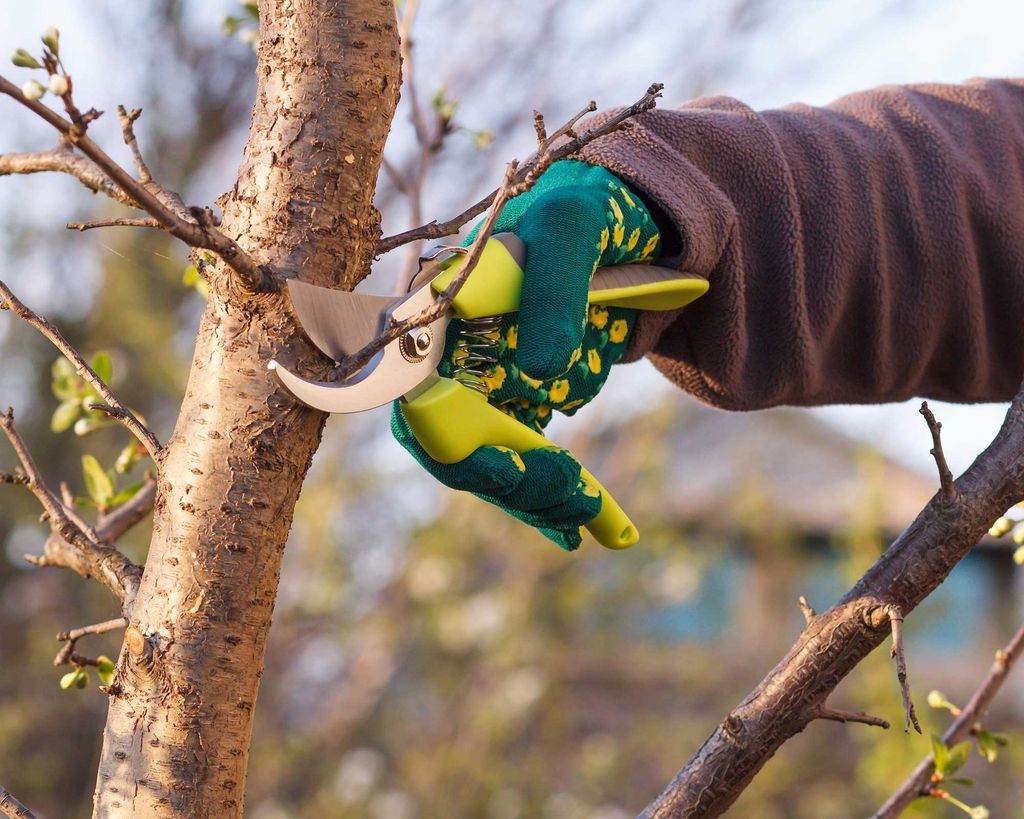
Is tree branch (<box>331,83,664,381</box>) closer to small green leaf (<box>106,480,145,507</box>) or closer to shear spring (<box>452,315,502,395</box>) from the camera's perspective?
shear spring (<box>452,315,502,395</box>)

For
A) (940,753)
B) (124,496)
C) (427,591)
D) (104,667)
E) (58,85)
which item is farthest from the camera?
(427,591)

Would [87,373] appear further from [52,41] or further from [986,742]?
[986,742]

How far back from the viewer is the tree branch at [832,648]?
0.83 metres

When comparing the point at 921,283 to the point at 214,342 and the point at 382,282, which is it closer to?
the point at 214,342

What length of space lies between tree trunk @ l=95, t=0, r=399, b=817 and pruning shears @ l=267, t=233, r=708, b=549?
1.1 inches

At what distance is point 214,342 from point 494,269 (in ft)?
0.73

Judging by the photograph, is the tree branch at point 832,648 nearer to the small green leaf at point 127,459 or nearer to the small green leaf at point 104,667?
the small green leaf at point 104,667

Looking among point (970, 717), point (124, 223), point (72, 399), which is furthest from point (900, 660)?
point (72, 399)

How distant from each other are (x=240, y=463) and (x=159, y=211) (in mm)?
190

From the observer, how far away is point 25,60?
763mm

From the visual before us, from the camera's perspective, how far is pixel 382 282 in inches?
161

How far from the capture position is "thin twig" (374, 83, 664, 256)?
0.76m

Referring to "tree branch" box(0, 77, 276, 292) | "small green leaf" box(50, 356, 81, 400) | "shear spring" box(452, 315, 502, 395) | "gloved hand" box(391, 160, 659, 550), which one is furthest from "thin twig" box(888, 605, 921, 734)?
"small green leaf" box(50, 356, 81, 400)

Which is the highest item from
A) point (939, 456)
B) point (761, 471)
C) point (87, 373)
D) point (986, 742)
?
point (761, 471)
